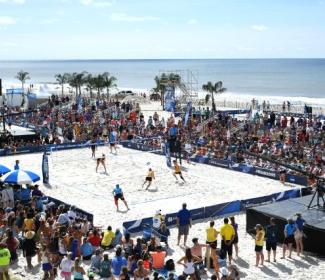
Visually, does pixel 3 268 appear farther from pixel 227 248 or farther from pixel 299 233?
pixel 299 233

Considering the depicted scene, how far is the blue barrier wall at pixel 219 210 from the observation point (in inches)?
582

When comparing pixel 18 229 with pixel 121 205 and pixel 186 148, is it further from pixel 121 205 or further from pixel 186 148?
pixel 186 148

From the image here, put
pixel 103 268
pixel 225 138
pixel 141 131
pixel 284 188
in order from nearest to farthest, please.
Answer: pixel 103 268, pixel 284 188, pixel 225 138, pixel 141 131

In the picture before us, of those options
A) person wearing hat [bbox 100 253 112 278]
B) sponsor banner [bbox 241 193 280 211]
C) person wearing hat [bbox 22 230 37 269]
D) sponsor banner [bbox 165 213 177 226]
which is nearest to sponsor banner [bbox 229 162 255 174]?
sponsor banner [bbox 241 193 280 211]

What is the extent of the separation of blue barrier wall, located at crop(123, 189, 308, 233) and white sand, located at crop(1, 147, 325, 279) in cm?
51

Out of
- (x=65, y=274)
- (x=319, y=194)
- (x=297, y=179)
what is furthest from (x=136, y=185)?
(x=65, y=274)

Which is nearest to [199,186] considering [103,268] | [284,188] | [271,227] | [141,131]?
[284,188]

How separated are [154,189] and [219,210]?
398cm

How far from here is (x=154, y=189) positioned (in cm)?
2008

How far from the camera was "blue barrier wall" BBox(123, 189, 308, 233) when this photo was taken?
1477 centimetres

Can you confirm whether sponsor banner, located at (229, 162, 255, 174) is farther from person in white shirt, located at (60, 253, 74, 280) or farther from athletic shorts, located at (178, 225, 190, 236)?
person in white shirt, located at (60, 253, 74, 280)

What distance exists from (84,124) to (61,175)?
12388 millimetres

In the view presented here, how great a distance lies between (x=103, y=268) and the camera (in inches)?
458

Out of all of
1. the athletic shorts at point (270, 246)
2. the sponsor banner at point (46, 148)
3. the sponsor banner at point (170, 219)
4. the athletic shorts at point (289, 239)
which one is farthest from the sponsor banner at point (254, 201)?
the sponsor banner at point (46, 148)
